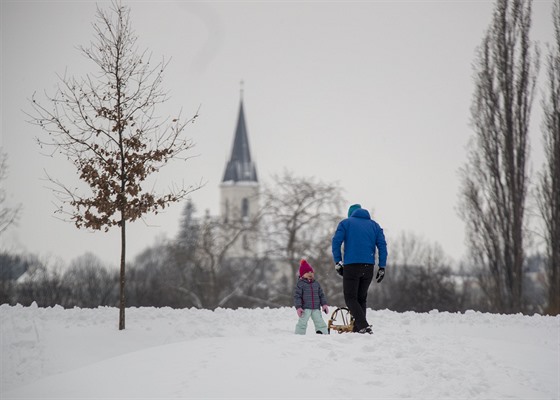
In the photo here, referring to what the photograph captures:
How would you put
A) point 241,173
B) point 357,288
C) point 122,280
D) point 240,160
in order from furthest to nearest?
point 241,173
point 240,160
point 122,280
point 357,288

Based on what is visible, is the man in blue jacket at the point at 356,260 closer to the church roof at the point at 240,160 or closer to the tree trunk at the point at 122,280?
the tree trunk at the point at 122,280

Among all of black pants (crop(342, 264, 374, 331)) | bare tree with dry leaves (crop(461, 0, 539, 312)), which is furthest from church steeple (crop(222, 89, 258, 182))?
black pants (crop(342, 264, 374, 331))

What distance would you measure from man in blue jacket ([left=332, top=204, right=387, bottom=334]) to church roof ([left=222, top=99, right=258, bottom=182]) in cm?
8011

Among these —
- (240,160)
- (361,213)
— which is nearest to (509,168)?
(361,213)

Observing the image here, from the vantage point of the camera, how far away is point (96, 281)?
5097 centimetres

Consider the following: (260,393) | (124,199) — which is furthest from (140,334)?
(260,393)

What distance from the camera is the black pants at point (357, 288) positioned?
32.7 feet

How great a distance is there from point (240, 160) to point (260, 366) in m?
89.3

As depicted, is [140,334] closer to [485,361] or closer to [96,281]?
[485,361]

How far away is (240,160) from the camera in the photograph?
3792 inches

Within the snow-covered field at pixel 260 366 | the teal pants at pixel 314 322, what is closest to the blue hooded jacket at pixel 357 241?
the teal pants at pixel 314 322

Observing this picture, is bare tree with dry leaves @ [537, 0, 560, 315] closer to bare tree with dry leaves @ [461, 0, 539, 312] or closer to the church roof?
bare tree with dry leaves @ [461, 0, 539, 312]

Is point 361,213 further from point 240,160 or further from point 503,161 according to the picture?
point 240,160

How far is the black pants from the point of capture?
9969 millimetres
